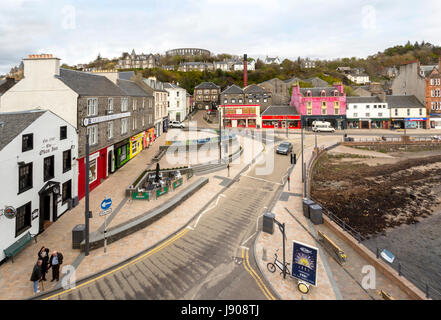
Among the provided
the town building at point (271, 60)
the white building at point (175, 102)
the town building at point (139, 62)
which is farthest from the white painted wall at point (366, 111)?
the town building at point (139, 62)

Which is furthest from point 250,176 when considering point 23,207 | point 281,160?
point 23,207

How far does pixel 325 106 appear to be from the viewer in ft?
200

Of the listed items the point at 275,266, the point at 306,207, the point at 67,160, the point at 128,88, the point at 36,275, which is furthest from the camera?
the point at 128,88

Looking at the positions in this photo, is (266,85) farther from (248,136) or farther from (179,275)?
(179,275)

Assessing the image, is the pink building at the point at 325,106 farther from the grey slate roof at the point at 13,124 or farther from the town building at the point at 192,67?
the town building at the point at 192,67

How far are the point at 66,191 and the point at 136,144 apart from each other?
51.8 feet

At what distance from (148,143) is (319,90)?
153ft

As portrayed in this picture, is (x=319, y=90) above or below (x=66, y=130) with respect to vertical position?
above

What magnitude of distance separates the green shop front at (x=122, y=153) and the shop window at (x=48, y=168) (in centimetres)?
973

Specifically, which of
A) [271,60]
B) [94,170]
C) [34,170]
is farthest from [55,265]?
[271,60]

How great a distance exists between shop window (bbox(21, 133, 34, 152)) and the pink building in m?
58.0

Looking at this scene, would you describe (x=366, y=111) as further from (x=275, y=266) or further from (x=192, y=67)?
(x=192, y=67)
